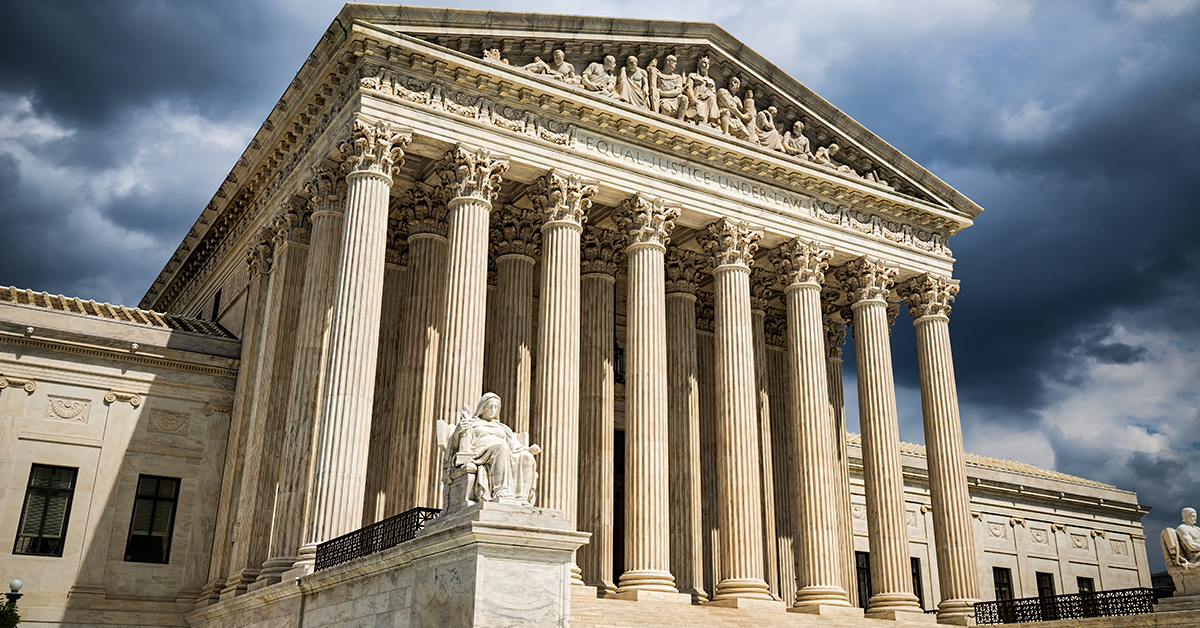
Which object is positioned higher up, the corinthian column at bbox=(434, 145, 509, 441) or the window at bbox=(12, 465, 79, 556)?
the corinthian column at bbox=(434, 145, 509, 441)

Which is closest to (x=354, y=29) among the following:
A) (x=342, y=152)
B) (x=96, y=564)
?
(x=342, y=152)

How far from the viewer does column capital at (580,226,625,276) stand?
106 ft

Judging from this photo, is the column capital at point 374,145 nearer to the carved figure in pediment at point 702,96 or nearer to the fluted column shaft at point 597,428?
the fluted column shaft at point 597,428

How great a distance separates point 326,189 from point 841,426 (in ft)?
66.0

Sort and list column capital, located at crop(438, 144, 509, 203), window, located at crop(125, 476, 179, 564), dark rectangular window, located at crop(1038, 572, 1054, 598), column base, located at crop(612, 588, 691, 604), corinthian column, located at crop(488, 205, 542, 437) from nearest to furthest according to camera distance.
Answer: column base, located at crop(612, 588, 691, 604), column capital, located at crop(438, 144, 509, 203), window, located at crop(125, 476, 179, 564), corinthian column, located at crop(488, 205, 542, 437), dark rectangular window, located at crop(1038, 572, 1054, 598)

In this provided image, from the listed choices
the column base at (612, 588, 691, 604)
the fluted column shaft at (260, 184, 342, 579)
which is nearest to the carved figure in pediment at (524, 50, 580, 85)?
the fluted column shaft at (260, 184, 342, 579)

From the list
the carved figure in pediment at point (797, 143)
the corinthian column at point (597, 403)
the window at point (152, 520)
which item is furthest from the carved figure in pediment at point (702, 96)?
the window at point (152, 520)

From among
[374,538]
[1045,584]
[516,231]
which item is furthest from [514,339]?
[1045,584]

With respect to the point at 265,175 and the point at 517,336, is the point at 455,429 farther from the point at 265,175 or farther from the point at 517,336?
the point at 265,175

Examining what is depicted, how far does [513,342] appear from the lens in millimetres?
29203

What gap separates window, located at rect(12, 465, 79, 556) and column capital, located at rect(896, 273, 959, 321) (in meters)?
26.7

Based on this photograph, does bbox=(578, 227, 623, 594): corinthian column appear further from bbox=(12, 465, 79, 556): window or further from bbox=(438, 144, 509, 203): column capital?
bbox=(12, 465, 79, 556): window

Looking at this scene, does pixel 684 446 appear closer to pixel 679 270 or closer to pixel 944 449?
pixel 679 270

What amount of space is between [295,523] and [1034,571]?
131 feet
